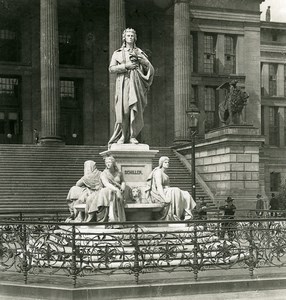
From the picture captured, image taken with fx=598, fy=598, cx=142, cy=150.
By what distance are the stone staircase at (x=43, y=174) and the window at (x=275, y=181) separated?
1870cm

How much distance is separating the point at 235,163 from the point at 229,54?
20.6 meters

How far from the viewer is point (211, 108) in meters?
48.6

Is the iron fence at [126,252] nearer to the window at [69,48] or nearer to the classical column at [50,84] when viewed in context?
the classical column at [50,84]

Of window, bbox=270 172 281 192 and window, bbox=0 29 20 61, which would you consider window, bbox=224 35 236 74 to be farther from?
window, bbox=0 29 20 61

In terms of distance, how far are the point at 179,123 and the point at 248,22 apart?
15.2 meters

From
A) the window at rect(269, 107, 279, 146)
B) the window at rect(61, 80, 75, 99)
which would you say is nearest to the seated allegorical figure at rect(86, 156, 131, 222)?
the window at rect(61, 80, 75, 99)

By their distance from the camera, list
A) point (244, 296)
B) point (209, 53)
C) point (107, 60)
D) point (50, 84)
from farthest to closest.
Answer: point (209, 53) → point (107, 60) → point (50, 84) → point (244, 296)

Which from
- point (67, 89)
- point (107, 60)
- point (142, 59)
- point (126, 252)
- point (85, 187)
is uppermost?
point (107, 60)

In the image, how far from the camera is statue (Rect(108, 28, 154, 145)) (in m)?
12.5

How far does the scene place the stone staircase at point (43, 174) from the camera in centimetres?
2750

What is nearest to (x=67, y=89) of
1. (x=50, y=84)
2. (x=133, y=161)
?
(x=50, y=84)

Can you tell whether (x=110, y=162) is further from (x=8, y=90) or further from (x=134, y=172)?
(x=8, y=90)

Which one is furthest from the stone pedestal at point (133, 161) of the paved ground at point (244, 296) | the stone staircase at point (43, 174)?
the stone staircase at point (43, 174)

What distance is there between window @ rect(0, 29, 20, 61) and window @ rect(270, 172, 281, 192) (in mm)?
24113
